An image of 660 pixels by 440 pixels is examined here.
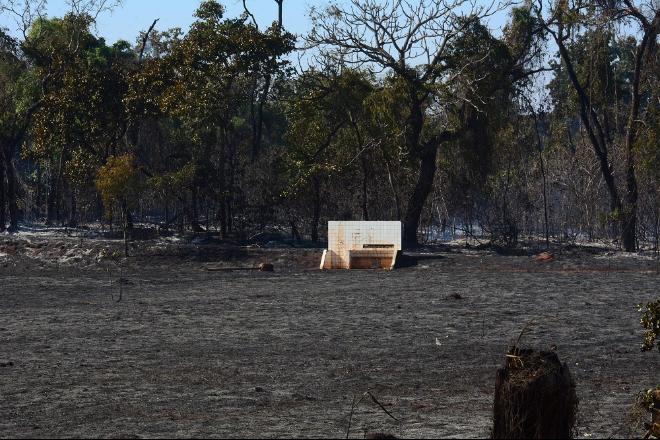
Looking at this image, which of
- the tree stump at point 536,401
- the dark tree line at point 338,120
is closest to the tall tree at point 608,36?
the dark tree line at point 338,120

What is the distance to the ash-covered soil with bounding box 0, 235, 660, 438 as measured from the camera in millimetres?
12133

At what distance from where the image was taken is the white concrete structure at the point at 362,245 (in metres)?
36.8

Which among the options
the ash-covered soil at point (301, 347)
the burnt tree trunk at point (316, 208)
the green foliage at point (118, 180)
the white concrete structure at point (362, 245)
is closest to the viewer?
the ash-covered soil at point (301, 347)

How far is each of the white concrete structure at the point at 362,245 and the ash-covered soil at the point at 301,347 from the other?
1.80 metres

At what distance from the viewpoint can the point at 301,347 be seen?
18000 millimetres

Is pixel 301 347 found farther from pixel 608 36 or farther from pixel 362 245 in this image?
pixel 608 36

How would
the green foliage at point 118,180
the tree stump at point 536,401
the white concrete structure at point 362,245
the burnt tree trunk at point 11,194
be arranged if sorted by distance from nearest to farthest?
the tree stump at point 536,401, the white concrete structure at point 362,245, the green foliage at point 118,180, the burnt tree trunk at point 11,194

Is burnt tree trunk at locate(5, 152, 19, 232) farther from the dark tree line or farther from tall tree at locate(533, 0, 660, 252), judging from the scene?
tall tree at locate(533, 0, 660, 252)

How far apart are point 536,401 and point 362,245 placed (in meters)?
29.3

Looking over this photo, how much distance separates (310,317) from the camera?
22375 mm

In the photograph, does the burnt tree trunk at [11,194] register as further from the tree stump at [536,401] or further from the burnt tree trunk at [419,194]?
the tree stump at [536,401]

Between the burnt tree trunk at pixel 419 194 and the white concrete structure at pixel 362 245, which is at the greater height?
the burnt tree trunk at pixel 419 194

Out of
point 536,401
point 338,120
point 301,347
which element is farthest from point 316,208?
point 536,401

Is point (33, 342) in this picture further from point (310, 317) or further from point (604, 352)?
point (604, 352)
